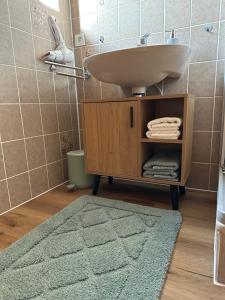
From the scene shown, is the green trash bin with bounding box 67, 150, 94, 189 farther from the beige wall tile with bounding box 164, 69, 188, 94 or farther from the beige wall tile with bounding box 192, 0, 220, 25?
the beige wall tile with bounding box 192, 0, 220, 25

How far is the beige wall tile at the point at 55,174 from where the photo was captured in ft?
5.08

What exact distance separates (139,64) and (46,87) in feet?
2.42

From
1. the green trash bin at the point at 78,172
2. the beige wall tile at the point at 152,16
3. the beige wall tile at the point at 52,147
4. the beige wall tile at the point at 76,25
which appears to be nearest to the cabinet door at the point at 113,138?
the green trash bin at the point at 78,172

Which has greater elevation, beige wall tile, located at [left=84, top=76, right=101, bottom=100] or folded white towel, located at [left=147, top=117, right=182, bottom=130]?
beige wall tile, located at [left=84, top=76, right=101, bottom=100]

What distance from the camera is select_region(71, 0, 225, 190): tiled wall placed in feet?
4.08

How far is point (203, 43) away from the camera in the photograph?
4.13ft

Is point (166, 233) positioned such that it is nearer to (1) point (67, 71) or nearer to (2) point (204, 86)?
(2) point (204, 86)

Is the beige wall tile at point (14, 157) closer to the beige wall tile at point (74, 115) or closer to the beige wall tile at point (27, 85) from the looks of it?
the beige wall tile at point (27, 85)

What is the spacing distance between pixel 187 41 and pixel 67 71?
2.94 ft

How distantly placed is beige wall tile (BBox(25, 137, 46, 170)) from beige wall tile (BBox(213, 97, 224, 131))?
3.82 ft

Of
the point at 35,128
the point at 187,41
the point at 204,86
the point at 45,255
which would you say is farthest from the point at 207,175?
the point at 35,128

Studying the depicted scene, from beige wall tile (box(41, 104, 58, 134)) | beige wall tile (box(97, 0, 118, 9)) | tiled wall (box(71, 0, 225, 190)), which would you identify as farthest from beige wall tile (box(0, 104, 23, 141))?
beige wall tile (box(97, 0, 118, 9))

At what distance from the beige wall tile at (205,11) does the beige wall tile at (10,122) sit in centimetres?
121

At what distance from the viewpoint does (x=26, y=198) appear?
1.36m
